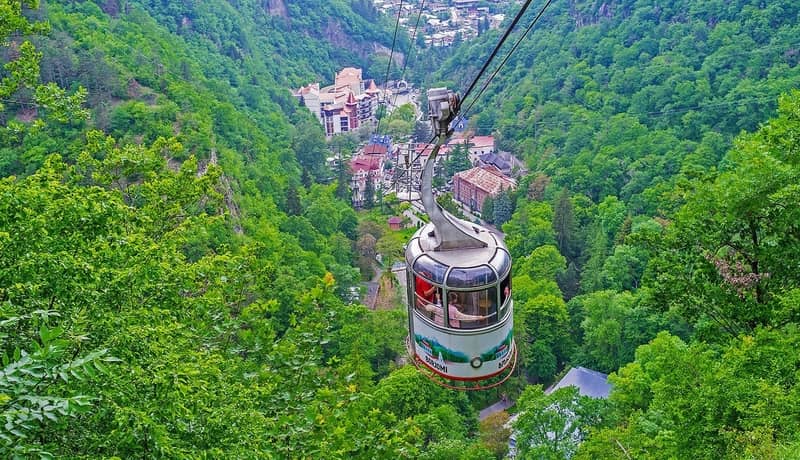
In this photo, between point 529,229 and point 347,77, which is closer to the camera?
point 529,229

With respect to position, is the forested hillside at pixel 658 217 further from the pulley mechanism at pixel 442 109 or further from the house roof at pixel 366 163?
the house roof at pixel 366 163

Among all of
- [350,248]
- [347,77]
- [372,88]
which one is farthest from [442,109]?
[347,77]

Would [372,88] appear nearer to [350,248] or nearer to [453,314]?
[350,248]

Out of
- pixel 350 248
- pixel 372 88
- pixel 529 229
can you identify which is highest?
pixel 529 229

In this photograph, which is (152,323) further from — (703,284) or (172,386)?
(703,284)

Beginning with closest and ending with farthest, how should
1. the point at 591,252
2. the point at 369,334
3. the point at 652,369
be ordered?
the point at 652,369 → the point at 369,334 → the point at 591,252

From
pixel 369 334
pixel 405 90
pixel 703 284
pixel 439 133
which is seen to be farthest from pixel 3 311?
pixel 405 90
